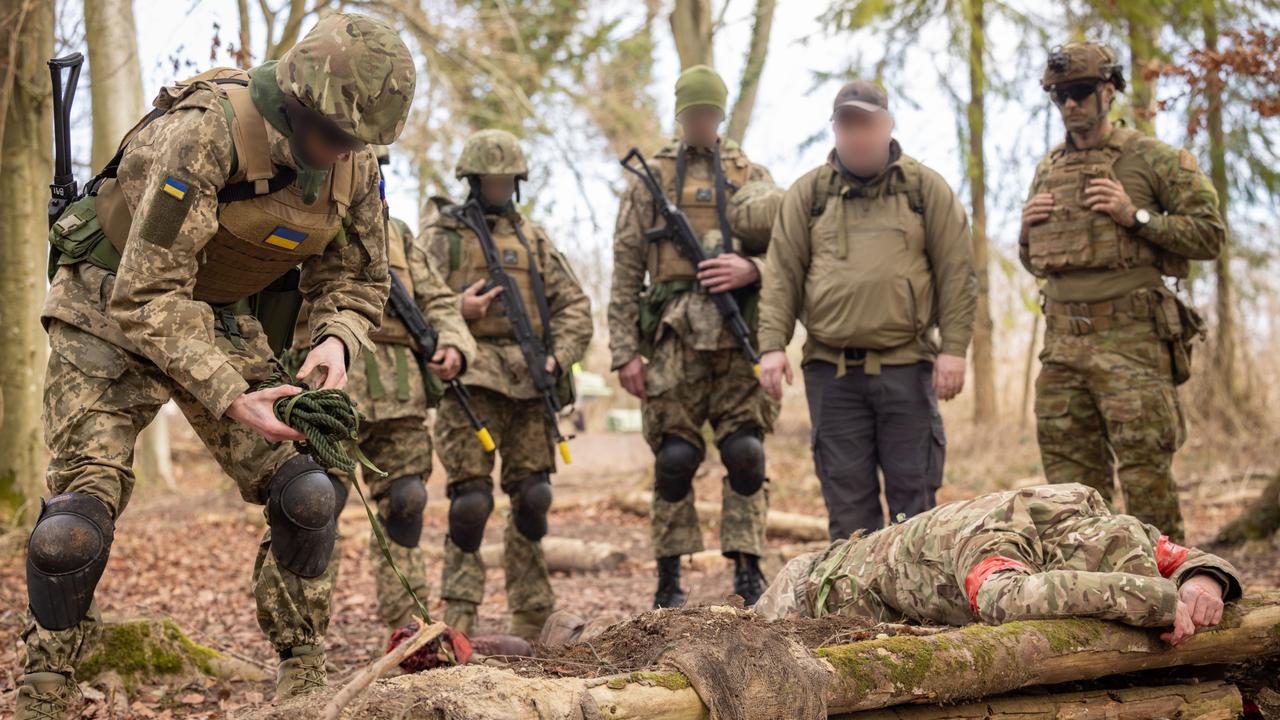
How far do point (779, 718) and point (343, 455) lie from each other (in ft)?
4.59

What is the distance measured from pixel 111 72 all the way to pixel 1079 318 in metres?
7.08

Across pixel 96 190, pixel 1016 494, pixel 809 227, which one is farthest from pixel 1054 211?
pixel 96 190

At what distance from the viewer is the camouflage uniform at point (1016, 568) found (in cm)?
307

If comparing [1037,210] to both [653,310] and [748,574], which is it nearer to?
[653,310]

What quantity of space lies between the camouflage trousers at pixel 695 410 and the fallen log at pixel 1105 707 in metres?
2.61

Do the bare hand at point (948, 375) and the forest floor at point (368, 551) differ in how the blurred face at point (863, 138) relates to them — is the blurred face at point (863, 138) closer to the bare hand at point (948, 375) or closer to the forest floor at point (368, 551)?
the bare hand at point (948, 375)

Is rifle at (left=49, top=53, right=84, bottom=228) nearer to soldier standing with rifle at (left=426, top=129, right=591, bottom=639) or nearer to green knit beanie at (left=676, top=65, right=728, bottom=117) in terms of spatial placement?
soldier standing with rifle at (left=426, top=129, right=591, bottom=639)

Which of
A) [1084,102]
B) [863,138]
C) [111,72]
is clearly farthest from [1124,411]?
[111,72]

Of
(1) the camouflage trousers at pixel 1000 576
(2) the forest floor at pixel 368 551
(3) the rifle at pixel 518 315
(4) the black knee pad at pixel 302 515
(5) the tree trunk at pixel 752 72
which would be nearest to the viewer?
(1) the camouflage trousers at pixel 1000 576

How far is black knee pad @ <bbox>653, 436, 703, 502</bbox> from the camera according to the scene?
573cm

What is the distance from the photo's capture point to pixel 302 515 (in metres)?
3.33

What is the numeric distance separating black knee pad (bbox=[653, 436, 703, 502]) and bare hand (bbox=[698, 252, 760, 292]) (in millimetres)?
820

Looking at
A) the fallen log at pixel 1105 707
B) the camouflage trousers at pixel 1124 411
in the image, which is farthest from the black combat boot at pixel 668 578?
the fallen log at pixel 1105 707

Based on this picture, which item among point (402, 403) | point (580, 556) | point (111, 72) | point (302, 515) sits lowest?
point (580, 556)
